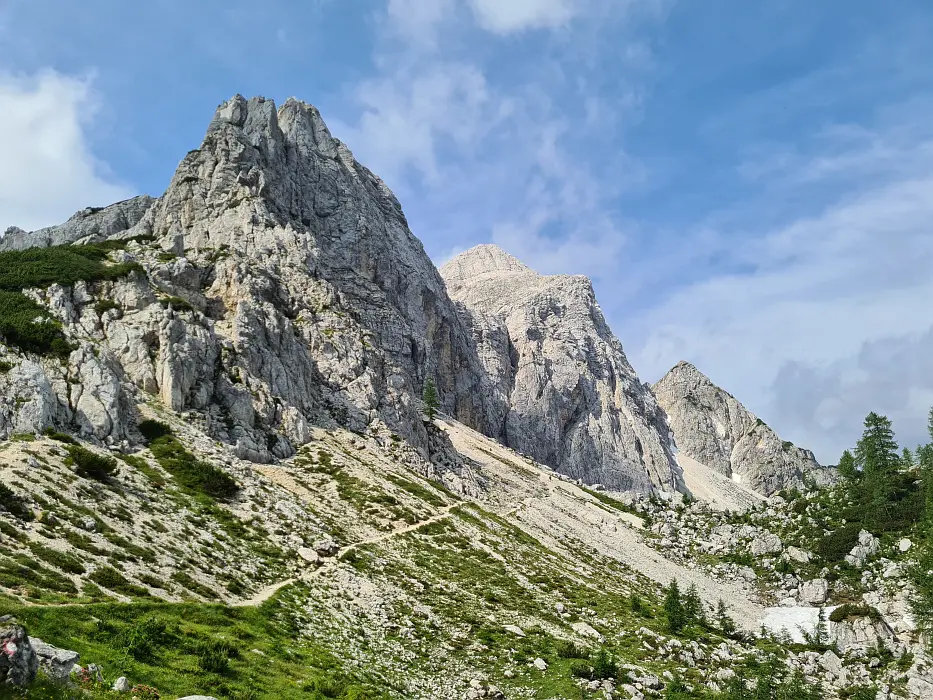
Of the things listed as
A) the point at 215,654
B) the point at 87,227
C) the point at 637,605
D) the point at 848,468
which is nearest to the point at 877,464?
the point at 848,468

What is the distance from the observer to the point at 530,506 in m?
109

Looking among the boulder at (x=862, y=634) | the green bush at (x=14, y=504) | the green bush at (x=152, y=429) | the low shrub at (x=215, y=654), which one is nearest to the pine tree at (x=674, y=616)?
the boulder at (x=862, y=634)

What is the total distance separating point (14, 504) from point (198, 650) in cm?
1928

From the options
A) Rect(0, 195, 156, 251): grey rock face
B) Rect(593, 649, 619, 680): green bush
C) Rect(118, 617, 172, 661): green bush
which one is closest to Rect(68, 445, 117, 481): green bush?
Rect(118, 617, 172, 661): green bush

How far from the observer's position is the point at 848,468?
10194 centimetres

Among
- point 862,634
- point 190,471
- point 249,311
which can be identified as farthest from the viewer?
point 249,311

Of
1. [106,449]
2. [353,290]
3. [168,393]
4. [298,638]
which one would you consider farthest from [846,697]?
[353,290]

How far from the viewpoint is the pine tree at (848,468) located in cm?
10081

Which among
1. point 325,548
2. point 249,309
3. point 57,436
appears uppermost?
point 249,309

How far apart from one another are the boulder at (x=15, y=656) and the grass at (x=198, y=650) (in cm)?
57

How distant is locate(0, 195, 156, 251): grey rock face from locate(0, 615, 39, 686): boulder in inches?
6011

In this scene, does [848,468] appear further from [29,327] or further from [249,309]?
[29,327]

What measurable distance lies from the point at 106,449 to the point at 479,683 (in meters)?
42.7

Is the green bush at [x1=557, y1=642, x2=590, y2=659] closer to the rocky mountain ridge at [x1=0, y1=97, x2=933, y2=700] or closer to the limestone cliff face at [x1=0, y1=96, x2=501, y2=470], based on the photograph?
the rocky mountain ridge at [x1=0, y1=97, x2=933, y2=700]
